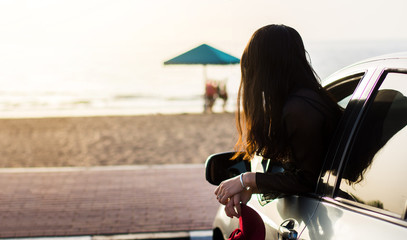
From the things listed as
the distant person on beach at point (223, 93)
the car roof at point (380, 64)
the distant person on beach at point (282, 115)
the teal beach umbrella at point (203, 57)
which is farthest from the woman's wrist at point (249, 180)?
the distant person on beach at point (223, 93)

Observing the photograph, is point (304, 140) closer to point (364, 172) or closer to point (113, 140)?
point (364, 172)

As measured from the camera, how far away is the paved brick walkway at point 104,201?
6.20m

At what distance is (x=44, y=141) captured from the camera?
48.4 ft

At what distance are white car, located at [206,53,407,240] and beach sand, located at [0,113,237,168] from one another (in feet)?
32.0

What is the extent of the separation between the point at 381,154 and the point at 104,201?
6093 mm

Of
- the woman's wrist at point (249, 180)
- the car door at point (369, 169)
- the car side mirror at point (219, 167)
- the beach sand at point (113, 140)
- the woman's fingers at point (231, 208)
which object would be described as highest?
the car door at point (369, 169)

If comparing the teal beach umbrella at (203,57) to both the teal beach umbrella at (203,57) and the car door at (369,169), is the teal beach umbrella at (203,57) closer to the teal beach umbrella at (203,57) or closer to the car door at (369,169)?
the teal beach umbrella at (203,57)

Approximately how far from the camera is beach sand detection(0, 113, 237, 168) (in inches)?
479

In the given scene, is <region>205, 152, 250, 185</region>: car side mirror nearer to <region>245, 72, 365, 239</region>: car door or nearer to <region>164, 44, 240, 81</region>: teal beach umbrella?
<region>245, 72, 365, 239</region>: car door

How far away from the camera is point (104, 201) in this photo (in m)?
7.48

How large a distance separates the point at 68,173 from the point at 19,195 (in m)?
1.88

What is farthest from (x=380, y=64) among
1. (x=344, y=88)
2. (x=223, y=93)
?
(x=223, y=93)

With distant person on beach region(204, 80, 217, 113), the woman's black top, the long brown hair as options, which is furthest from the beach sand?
the woman's black top

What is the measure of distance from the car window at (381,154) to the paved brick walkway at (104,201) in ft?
14.3
